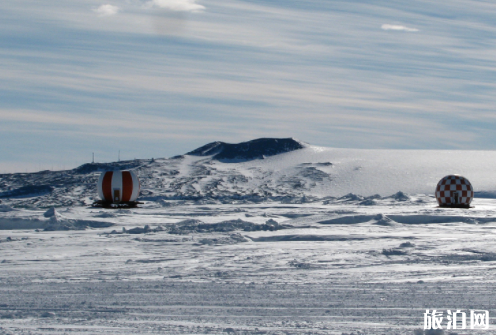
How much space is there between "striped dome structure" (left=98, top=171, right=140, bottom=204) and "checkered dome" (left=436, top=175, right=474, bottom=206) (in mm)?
15478

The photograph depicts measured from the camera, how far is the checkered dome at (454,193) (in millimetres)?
28164

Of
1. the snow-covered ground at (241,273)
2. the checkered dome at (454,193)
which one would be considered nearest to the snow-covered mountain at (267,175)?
the checkered dome at (454,193)

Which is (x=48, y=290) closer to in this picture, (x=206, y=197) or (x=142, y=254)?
(x=142, y=254)

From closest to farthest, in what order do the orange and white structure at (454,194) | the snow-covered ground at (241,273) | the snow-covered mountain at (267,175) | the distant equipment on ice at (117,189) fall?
the snow-covered ground at (241,273) → the orange and white structure at (454,194) → the distant equipment on ice at (117,189) → the snow-covered mountain at (267,175)

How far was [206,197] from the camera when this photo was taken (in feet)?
113

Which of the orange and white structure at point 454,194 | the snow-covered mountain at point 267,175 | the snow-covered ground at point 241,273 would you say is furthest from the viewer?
the snow-covered mountain at point 267,175

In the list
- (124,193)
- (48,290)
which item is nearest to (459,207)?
(124,193)

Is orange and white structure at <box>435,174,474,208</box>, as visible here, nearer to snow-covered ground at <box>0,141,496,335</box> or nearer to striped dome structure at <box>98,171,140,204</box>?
snow-covered ground at <box>0,141,496,335</box>

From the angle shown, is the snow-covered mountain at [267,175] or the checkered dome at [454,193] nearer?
the checkered dome at [454,193]

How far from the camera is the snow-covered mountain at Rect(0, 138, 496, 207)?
1436 inches

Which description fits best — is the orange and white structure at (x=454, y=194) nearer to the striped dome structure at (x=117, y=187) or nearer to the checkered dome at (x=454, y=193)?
the checkered dome at (x=454, y=193)

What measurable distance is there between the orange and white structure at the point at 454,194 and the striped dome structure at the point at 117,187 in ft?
50.8

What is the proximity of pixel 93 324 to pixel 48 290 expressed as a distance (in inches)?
86.9

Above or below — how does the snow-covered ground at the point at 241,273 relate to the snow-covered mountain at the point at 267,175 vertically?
below
